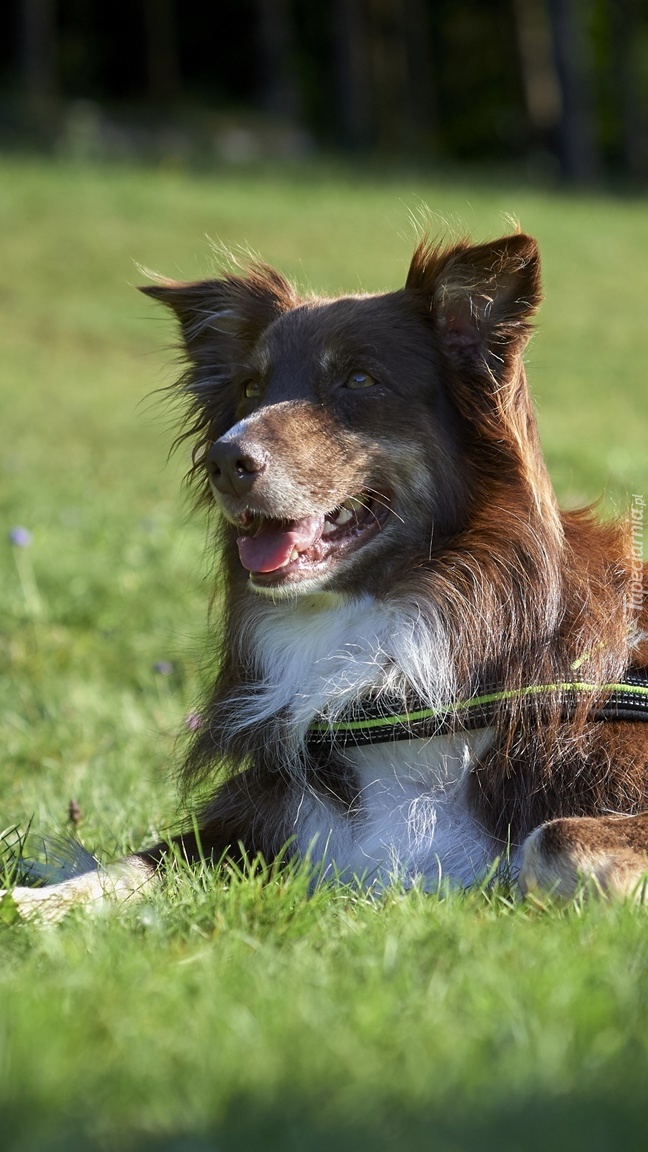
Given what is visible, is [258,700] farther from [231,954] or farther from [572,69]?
[572,69]

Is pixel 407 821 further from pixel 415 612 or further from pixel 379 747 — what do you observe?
pixel 415 612

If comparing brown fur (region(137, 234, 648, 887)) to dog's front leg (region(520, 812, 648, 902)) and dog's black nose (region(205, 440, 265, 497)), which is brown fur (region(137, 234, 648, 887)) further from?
dog's front leg (region(520, 812, 648, 902))

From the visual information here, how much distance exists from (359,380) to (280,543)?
0.58 meters

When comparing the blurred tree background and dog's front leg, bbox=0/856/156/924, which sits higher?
the blurred tree background

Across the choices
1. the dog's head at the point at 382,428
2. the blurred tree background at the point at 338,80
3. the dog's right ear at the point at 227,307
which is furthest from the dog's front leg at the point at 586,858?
the blurred tree background at the point at 338,80

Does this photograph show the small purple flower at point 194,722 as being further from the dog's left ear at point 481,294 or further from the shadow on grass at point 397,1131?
the shadow on grass at point 397,1131

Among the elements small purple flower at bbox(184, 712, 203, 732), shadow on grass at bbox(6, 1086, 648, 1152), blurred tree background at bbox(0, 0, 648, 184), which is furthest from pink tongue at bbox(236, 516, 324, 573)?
blurred tree background at bbox(0, 0, 648, 184)

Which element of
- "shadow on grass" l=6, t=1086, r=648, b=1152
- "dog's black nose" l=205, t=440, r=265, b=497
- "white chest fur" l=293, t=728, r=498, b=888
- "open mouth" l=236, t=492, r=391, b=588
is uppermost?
"dog's black nose" l=205, t=440, r=265, b=497

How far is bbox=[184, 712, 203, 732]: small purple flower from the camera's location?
4.39m

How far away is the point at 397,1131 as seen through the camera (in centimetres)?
218

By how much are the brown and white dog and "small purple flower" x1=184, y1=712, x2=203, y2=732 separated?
0.33ft

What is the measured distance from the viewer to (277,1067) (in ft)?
7.64

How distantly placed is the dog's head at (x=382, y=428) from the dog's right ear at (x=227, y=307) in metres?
0.41

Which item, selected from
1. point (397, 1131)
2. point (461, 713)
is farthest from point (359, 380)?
point (397, 1131)
